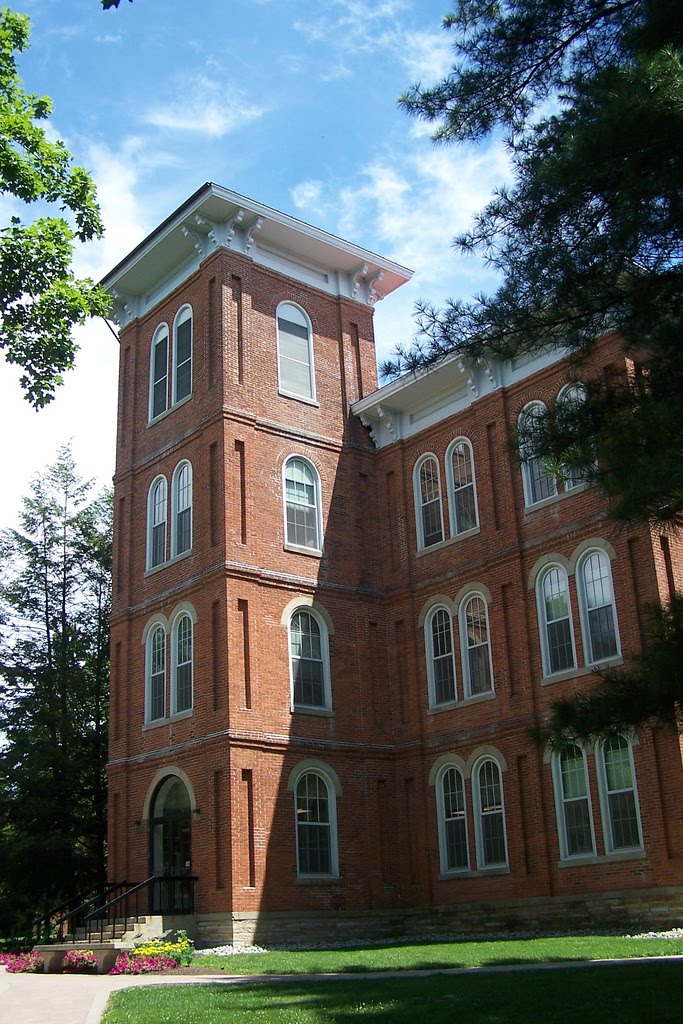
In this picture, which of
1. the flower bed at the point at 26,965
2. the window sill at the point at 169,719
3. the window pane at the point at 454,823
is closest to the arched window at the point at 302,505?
the window sill at the point at 169,719

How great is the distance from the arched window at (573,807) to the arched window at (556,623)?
6.04ft

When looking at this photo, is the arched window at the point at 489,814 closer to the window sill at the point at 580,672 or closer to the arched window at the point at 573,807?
the arched window at the point at 573,807

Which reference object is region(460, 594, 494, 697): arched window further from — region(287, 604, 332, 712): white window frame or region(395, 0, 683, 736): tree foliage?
region(395, 0, 683, 736): tree foliage

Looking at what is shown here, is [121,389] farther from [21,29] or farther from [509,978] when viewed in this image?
[509,978]

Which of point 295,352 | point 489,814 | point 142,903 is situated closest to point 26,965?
point 142,903

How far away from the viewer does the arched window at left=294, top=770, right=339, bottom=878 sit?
925 inches

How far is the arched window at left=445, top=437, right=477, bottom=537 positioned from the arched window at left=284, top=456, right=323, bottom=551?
3153mm

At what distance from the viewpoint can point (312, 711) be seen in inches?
973

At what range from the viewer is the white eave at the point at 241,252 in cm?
2667

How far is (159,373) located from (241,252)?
3.77m

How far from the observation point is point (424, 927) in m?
23.6

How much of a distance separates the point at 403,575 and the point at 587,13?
55.4ft

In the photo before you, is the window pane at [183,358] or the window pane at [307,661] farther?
the window pane at [183,358]

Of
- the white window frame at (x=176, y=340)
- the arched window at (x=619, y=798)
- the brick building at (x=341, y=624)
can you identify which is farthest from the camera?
the white window frame at (x=176, y=340)
